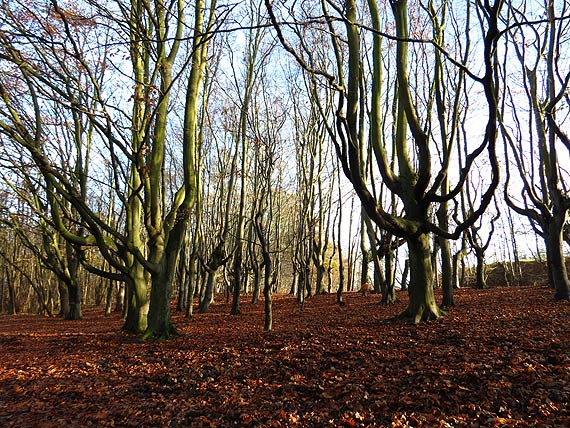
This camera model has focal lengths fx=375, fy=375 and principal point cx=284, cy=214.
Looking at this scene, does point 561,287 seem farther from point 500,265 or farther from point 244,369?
point 500,265

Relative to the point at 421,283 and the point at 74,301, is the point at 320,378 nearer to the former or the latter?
the point at 421,283

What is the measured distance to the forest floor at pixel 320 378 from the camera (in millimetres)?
3592

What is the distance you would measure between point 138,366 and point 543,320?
6800mm

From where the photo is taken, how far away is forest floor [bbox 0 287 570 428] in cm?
359

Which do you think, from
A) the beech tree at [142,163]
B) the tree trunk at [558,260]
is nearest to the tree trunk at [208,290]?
the beech tree at [142,163]

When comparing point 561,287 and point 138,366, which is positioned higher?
point 561,287

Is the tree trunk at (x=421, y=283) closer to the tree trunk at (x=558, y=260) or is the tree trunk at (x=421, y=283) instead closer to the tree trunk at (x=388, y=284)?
the tree trunk at (x=558, y=260)

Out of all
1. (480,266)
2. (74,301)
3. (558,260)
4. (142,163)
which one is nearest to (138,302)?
(142,163)

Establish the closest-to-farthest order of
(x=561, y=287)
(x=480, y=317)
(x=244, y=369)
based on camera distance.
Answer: (x=244, y=369)
(x=480, y=317)
(x=561, y=287)

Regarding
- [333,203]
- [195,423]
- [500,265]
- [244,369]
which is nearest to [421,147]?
[244,369]

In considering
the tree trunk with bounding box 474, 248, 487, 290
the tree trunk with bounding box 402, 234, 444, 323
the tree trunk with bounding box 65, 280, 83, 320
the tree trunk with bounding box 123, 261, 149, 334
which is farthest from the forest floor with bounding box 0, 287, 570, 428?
the tree trunk with bounding box 474, 248, 487, 290

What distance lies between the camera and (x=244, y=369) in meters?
5.32

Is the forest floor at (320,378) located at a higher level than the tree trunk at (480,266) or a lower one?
lower

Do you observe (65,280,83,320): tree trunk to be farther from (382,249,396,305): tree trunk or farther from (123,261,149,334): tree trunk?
(382,249,396,305): tree trunk
